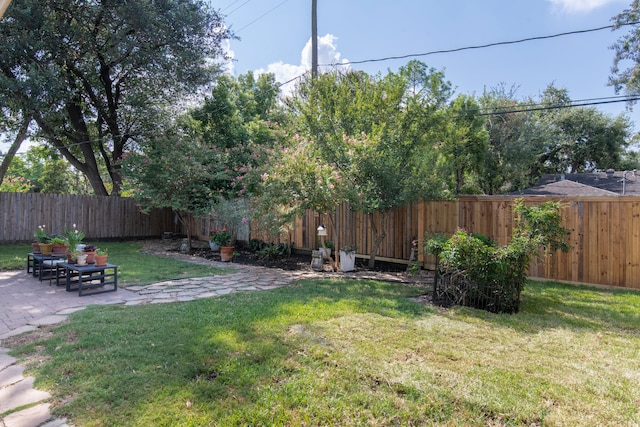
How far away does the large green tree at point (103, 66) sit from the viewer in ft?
33.4

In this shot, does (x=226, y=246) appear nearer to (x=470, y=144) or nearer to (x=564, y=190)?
(x=470, y=144)

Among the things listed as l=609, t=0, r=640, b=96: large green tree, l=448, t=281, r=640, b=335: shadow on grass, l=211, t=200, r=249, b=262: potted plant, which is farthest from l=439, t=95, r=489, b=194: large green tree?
l=211, t=200, r=249, b=262: potted plant

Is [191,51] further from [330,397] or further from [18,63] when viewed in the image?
[330,397]

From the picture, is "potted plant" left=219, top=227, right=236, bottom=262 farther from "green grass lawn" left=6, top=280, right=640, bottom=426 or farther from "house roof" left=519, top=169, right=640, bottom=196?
"house roof" left=519, top=169, right=640, bottom=196

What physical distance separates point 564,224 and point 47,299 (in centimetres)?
796

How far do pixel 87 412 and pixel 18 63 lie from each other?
492 inches

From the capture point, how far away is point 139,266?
7.75 metres

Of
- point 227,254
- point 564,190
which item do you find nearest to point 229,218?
point 227,254

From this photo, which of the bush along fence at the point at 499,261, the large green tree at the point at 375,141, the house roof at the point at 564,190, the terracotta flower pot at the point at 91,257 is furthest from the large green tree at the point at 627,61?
the terracotta flower pot at the point at 91,257

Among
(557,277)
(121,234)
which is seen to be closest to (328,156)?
(557,277)

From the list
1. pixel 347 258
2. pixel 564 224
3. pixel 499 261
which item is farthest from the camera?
pixel 347 258

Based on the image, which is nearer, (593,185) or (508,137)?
(593,185)

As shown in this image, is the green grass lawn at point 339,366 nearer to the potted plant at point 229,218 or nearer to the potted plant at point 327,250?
the potted plant at point 327,250

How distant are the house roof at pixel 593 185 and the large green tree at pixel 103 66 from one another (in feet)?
39.4
